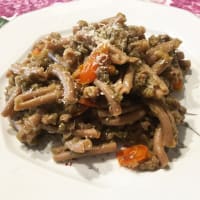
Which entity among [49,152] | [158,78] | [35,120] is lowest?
[49,152]

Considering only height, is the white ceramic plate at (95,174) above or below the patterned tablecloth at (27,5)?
below

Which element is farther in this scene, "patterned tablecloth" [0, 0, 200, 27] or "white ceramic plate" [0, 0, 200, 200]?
"patterned tablecloth" [0, 0, 200, 27]

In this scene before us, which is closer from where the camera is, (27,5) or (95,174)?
(95,174)

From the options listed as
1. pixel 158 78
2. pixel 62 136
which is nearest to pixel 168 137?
pixel 158 78

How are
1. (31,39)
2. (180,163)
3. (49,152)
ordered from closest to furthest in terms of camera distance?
(180,163)
(49,152)
(31,39)

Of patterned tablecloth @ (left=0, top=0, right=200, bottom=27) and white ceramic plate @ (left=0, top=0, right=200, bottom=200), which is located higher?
patterned tablecloth @ (left=0, top=0, right=200, bottom=27)

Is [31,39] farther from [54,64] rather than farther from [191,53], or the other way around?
[191,53]

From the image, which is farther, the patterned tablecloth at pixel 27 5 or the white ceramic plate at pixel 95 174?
the patterned tablecloth at pixel 27 5

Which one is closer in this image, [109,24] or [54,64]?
[54,64]
